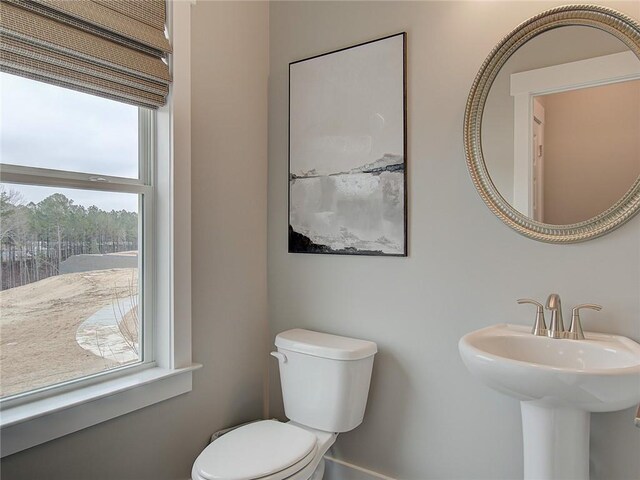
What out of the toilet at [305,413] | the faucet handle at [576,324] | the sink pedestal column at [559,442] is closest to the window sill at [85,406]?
the toilet at [305,413]

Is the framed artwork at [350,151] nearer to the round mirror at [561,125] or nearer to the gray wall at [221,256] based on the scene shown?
the gray wall at [221,256]

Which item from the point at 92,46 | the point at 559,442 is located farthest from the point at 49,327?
the point at 559,442

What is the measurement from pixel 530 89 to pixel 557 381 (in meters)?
0.98

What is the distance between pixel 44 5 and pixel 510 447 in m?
2.11

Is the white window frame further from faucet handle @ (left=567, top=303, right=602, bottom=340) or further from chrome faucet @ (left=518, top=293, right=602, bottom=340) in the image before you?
faucet handle @ (left=567, top=303, right=602, bottom=340)

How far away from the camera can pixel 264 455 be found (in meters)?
1.50

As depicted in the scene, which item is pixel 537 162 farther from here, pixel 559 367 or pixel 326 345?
pixel 326 345

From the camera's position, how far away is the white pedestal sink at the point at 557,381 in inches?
43.4

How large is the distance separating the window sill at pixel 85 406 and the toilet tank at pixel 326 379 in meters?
0.40

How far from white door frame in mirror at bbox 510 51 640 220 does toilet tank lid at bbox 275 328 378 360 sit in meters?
0.80

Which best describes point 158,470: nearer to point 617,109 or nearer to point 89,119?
point 89,119

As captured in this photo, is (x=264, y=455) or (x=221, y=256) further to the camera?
(x=221, y=256)

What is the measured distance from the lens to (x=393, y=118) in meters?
1.81

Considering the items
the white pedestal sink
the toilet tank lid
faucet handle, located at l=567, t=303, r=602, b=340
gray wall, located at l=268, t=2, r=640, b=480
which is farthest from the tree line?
faucet handle, located at l=567, t=303, r=602, b=340
